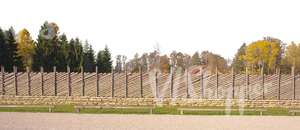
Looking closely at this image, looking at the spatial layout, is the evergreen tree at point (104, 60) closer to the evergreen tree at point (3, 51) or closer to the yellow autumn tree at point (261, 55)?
the evergreen tree at point (3, 51)

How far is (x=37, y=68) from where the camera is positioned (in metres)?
53.3

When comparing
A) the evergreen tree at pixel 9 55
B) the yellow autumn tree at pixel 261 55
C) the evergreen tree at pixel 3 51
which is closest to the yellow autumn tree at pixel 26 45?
the evergreen tree at pixel 9 55

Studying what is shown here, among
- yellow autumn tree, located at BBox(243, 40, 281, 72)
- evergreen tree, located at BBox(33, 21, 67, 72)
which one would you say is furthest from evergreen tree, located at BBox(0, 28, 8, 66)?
yellow autumn tree, located at BBox(243, 40, 281, 72)

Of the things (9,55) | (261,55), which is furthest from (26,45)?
(261,55)

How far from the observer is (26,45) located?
62.4 meters

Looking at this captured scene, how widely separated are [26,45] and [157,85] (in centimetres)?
3874

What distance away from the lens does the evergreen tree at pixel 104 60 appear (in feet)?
210

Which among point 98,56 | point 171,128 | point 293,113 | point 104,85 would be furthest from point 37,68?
point 171,128

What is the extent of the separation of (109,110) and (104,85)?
4.22m

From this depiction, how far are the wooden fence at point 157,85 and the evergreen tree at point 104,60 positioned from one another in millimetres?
35366

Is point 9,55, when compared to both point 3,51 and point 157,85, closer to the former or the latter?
point 3,51

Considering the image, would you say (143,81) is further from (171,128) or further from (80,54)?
(80,54)

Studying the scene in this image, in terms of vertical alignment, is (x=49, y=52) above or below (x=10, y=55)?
above

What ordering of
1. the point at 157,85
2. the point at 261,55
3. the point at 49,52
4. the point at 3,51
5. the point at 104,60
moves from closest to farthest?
the point at 157,85 → the point at 3,51 → the point at 49,52 → the point at 104,60 → the point at 261,55
